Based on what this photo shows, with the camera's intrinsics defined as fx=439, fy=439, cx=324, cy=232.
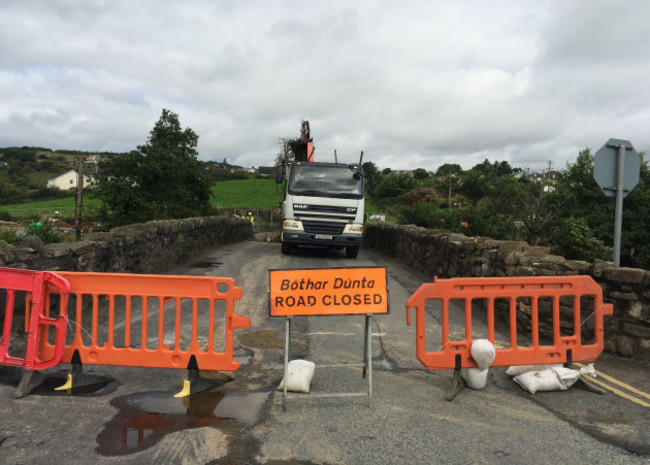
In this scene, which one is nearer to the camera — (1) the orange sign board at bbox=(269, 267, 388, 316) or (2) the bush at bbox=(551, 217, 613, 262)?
(1) the orange sign board at bbox=(269, 267, 388, 316)

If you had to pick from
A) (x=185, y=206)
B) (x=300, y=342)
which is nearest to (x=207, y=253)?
(x=185, y=206)

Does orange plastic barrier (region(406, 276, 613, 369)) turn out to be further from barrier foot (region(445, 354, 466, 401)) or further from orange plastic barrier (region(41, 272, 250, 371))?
orange plastic barrier (region(41, 272, 250, 371))

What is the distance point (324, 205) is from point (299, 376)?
9500 mm

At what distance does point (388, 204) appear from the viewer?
6334 centimetres

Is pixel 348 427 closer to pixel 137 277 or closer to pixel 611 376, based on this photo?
pixel 137 277

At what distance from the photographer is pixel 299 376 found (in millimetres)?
3855

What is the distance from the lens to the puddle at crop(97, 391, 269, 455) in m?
2.97

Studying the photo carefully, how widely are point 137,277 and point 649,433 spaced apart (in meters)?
4.32

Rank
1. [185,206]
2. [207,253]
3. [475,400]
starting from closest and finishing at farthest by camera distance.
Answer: [475,400], [207,253], [185,206]

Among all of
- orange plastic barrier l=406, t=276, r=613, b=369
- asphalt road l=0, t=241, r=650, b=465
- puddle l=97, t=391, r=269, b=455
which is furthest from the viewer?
orange plastic barrier l=406, t=276, r=613, b=369

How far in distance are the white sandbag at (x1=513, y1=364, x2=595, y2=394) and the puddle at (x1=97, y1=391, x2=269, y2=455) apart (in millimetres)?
2372

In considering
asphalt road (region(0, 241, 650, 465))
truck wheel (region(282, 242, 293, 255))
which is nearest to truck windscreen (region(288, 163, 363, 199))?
truck wheel (region(282, 242, 293, 255))

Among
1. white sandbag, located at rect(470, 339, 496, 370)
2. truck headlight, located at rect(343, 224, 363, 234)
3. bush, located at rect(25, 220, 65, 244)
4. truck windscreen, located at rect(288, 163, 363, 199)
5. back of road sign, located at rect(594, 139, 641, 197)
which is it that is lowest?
white sandbag, located at rect(470, 339, 496, 370)

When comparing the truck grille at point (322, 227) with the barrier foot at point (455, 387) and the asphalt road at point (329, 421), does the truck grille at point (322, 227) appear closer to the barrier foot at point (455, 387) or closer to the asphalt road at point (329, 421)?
the asphalt road at point (329, 421)
